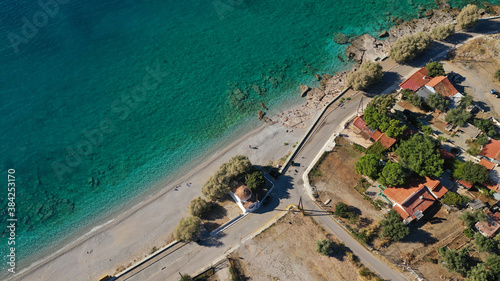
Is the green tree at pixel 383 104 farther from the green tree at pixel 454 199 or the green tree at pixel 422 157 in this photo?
the green tree at pixel 454 199

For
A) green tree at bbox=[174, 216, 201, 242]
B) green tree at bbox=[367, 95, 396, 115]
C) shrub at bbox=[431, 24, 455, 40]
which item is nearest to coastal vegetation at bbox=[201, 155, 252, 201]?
green tree at bbox=[174, 216, 201, 242]

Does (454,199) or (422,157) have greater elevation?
(422,157)

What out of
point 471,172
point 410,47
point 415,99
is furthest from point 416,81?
point 471,172

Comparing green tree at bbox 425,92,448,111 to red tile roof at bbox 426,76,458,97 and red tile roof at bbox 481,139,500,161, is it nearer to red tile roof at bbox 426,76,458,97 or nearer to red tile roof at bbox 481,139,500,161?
red tile roof at bbox 426,76,458,97

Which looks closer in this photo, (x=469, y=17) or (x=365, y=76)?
(x=365, y=76)

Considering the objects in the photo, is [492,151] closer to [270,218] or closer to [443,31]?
[443,31]
